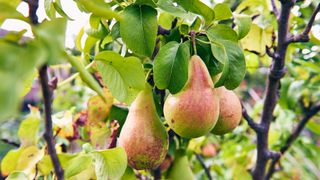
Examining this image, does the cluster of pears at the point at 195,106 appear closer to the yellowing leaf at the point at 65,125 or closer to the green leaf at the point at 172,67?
the green leaf at the point at 172,67

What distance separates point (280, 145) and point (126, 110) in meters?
0.77

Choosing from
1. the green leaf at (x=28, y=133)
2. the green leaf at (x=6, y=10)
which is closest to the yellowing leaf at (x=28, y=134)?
the green leaf at (x=28, y=133)

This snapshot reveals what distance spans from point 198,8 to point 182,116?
17cm

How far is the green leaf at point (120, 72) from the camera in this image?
70cm

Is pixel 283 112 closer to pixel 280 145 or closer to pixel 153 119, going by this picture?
pixel 280 145

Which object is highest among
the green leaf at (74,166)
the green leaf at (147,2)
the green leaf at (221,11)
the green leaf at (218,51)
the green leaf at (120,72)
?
the green leaf at (147,2)

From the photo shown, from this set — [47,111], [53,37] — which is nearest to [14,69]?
[53,37]

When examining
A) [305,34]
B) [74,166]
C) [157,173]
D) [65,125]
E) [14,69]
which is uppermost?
[14,69]

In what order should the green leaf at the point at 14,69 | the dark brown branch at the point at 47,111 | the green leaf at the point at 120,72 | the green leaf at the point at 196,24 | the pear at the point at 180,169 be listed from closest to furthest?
the green leaf at the point at 14,69, the dark brown branch at the point at 47,111, the green leaf at the point at 120,72, the green leaf at the point at 196,24, the pear at the point at 180,169

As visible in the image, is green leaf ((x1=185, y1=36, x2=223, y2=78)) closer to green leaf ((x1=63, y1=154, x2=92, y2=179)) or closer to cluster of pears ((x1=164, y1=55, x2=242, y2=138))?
cluster of pears ((x1=164, y1=55, x2=242, y2=138))

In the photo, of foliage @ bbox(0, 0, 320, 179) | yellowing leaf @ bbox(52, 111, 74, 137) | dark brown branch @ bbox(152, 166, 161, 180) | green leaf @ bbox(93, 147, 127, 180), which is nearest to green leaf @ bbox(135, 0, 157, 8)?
foliage @ bbox(0, 0, 320, 179)

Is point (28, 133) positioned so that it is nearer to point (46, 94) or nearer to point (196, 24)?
point (196, 24)

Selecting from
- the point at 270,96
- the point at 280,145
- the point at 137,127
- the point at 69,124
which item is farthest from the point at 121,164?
the point at 280,145

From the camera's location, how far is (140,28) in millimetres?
721
